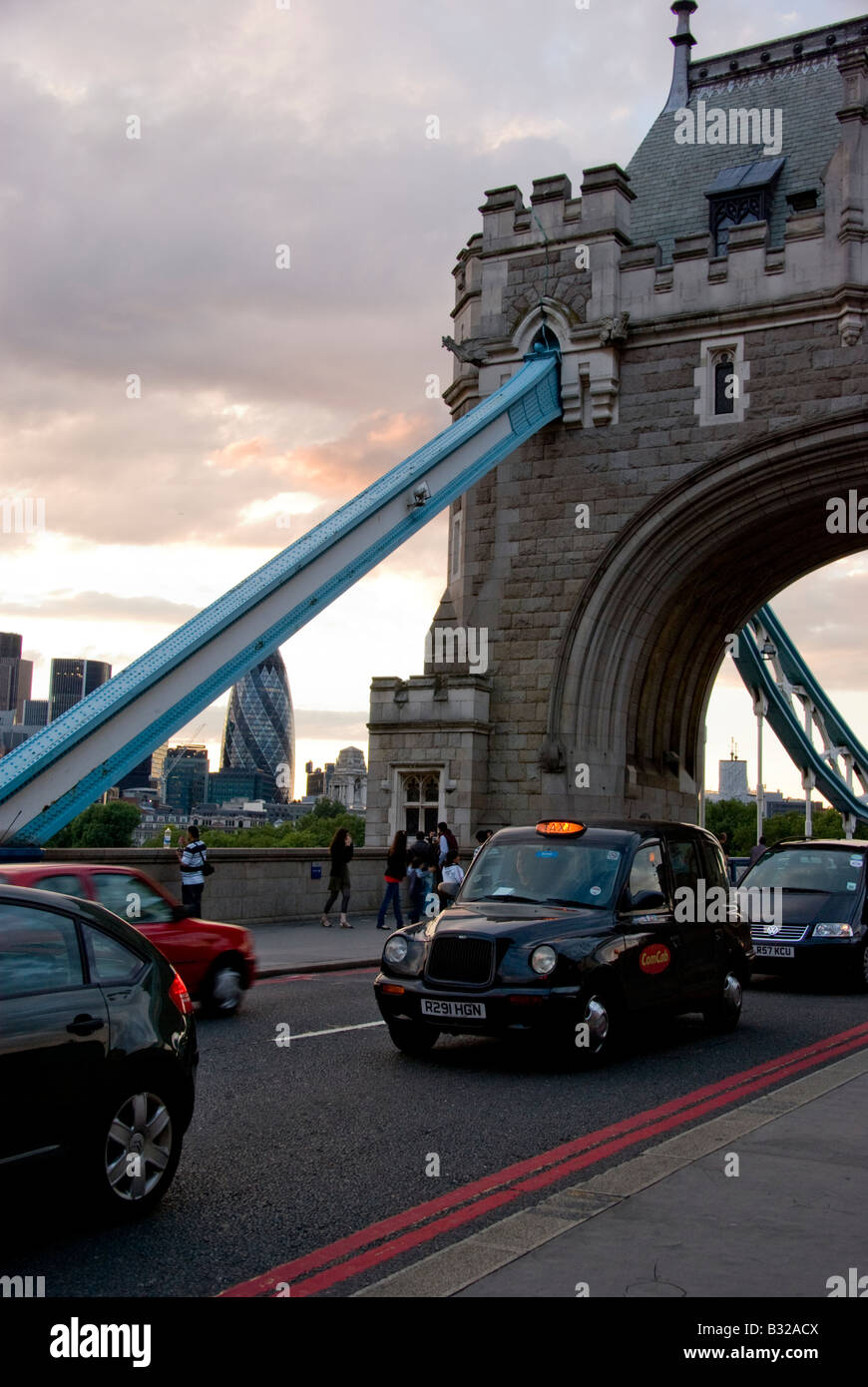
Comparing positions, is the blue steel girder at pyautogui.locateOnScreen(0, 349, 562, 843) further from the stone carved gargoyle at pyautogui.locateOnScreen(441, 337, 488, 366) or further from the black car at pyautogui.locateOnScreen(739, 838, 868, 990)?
the black car at pyautogui.locateOnScreen(739, 838, 868, 990)

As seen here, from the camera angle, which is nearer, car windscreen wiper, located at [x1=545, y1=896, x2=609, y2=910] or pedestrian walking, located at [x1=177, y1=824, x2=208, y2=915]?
car windscreen wiper, located at [x1=545, y1=896, x2=609, y2=910]

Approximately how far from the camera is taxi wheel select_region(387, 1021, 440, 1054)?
339 inches

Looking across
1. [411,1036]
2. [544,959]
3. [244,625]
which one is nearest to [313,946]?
[244,625]

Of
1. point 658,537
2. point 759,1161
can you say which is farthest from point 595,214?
point 759,1161

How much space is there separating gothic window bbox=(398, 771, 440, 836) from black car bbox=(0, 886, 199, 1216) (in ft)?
58.4

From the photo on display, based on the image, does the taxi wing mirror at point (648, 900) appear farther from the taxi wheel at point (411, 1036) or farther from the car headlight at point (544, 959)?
the taxi wheel at point (411, 1036)

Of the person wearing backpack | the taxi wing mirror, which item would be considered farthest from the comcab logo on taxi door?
the person wearing backpack

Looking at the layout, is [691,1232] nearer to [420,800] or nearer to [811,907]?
[811,907]

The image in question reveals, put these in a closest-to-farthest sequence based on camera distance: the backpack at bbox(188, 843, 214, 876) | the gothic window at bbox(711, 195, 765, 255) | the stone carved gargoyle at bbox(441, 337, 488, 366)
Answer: the backpack at bbox(188, 843, 214, 876) < the stone carved gargoyle at bbox(441, 337, 488, 366) < the gothic window at bbox(711, 195, 765, 255)

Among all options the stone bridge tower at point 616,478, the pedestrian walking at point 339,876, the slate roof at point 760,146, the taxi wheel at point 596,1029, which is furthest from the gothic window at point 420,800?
the taxi wheel at point 596,1029

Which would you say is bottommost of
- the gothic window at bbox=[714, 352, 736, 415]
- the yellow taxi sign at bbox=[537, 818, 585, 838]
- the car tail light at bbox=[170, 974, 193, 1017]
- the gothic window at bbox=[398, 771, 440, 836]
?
the car tail light at bbox=[170, 974, 193, 1017]

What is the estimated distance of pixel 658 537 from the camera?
894 inches
